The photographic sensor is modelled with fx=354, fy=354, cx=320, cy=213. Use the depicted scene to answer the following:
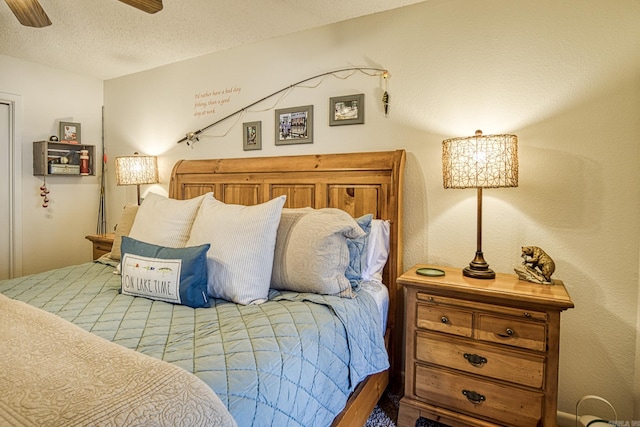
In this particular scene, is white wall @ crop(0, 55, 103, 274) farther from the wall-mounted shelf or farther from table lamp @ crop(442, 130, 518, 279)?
table lamp @ crop(442, 130, 518, 279)

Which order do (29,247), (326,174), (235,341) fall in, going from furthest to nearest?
(29,247) → (326,174) → (235,341)

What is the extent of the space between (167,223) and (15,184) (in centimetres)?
219

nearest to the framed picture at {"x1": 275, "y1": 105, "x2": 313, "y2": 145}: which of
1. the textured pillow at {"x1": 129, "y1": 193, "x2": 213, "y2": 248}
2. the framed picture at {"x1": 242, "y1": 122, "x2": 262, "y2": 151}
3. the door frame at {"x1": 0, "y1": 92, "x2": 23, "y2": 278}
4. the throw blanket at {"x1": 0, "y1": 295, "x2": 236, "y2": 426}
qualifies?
the framed picture at {"x1": 242, "y1": 122, "x2": 262, "y2": 151}

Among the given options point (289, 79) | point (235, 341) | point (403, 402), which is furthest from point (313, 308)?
point (289, 79)

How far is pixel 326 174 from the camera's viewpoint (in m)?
2.29

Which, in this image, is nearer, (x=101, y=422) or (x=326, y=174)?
(x=101, y=422)

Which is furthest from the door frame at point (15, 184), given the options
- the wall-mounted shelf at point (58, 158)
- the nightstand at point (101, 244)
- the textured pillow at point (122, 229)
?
the textured pillow at point (122, 229)

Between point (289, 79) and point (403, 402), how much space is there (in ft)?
6.96

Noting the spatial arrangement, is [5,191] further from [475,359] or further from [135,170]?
[475,359]

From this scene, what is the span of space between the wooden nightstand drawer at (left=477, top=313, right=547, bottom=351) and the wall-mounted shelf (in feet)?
11.9

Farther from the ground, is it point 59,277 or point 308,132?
point 308,132

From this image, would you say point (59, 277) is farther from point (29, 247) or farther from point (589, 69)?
point (589, 69)

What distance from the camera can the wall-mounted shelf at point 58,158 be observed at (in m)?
3.13

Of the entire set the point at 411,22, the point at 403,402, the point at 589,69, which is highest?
the point at 411,22
